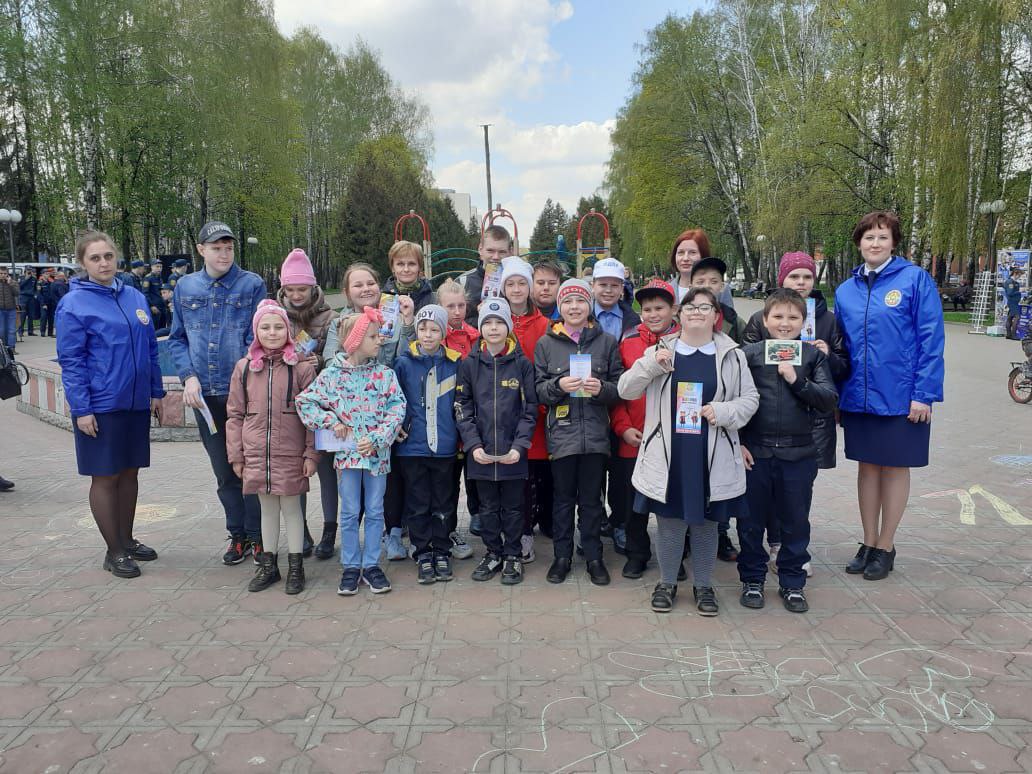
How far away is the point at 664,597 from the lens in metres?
3.86

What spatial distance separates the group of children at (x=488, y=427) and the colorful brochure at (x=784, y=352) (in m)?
0.04

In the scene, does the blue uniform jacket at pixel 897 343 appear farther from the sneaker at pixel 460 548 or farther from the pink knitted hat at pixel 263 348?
the pink knitted hat at pixel 263 348

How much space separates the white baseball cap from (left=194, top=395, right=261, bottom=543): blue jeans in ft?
7.85

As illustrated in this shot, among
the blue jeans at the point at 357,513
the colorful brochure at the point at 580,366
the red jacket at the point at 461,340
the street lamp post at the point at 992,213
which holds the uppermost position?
the street lamp post at the point at 992,213

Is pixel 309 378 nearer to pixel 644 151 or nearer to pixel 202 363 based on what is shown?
pixel 202 363

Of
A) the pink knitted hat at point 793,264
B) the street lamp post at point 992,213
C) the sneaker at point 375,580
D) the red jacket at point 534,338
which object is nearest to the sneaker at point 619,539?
the red jacket at point 534,338

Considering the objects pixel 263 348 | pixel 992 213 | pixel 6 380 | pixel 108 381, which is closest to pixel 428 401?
pixel 263 348

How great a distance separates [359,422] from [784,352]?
2327mm

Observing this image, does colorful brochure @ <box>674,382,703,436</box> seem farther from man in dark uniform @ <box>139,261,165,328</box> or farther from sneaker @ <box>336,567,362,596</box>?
man in dark uniform @ <box>139,261,165,328</box>

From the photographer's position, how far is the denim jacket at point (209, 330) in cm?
444

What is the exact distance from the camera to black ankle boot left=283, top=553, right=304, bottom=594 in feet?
13.6

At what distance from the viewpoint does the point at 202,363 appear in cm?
445

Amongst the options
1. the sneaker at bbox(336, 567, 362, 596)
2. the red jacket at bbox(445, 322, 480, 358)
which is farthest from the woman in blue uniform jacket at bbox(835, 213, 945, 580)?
the sneaker at bbox(336, 567, 362, 596)

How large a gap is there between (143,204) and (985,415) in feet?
Answer: 79.9
